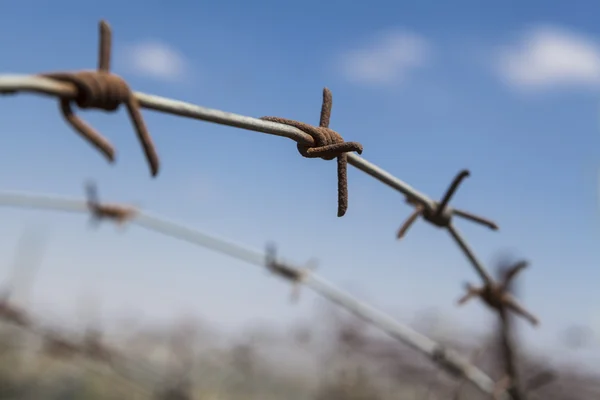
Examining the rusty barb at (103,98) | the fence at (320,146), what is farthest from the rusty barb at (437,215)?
the rusty barb at (103,98)

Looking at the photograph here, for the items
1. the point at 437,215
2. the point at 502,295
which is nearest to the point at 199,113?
the point at 437,215

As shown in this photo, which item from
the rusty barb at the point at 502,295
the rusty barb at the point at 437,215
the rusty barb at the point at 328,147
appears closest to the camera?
the rusty barb at the point at 328,147

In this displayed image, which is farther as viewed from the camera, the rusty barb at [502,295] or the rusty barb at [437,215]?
the rusty barb at [502,295]

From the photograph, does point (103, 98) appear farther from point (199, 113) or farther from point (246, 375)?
point (246, 375)

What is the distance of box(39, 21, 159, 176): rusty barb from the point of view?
0.91m

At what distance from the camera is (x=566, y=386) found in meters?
4.14

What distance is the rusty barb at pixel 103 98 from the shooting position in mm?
907

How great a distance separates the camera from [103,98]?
3.21 feet

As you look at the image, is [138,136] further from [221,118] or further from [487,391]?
[487,391]

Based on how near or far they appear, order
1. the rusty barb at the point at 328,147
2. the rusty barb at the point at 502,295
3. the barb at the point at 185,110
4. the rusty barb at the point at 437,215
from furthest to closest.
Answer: the rusty barb at the point at 502,295, the rusty barb at the point at 437,215, the rusty barb at the point at 328,147, the barb at the point at 185,110

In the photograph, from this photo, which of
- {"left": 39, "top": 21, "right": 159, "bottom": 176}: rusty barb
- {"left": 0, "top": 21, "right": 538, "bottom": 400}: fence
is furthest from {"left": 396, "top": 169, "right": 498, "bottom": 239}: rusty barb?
Answer: {"left": 39, "top": 21, "right": 159, "bottom": 176}: rusty barb

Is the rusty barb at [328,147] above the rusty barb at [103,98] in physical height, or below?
above

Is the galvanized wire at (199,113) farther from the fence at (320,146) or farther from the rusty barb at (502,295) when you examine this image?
the rusty barb at (502,295)

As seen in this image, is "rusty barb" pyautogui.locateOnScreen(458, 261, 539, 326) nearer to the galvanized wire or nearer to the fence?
the fence
